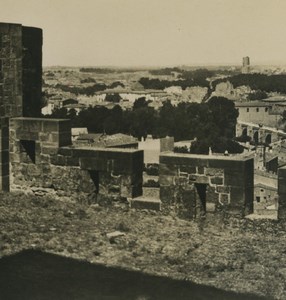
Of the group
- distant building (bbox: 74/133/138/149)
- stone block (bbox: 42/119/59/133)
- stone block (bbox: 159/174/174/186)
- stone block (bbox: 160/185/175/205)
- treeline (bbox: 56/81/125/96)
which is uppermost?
treeline (bbox: 56/81/125/96)

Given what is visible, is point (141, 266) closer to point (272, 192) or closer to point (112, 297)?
point (112, 297)

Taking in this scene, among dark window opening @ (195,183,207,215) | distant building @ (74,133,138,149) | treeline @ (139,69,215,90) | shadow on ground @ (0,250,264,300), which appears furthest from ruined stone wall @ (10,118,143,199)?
treeline @ (139,69,215,90)

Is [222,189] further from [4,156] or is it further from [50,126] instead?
[4,156]

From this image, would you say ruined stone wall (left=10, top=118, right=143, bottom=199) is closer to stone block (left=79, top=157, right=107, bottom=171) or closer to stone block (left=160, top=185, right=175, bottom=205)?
stone block (left=79, top=157, right=107, bottom=171)

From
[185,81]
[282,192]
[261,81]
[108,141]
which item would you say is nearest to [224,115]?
[108,141]

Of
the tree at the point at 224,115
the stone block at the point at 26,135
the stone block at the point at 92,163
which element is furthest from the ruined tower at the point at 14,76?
the tree at the point at 224,115

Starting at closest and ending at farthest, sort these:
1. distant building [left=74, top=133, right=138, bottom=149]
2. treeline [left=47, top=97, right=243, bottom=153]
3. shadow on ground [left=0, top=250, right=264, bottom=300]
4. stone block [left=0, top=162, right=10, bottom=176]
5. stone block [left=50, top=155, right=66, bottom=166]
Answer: shadow on ground [left=0, top=250, right=264, bottom=300] < stone block [left=50, top=155, right=66, bottom=166] < stone block [left=0, top=162, right=10, bottom=176] < distant building [left=74, top=133, right=138, bottom=149] < treeline [left=47, top=97, right=243, bottom=153]
